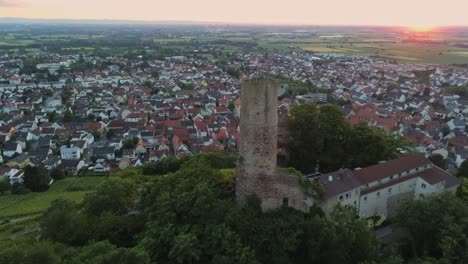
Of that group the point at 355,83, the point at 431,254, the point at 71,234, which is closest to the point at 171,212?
the point at 71,234

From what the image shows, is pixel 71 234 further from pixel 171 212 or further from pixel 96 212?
pixel 171 212

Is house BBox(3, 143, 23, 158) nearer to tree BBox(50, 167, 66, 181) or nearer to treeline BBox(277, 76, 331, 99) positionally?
tree BBox(50, 167, 66, 181)

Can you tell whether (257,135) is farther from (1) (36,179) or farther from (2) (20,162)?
(2) (20,162)

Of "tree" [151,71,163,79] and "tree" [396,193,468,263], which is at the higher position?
"tree" [396,193,468,263]

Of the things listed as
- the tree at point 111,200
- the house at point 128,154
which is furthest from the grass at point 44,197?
the tree at point 111,200

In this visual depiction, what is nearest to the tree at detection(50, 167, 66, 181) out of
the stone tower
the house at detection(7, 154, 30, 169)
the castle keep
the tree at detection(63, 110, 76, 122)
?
the house at detection(7, 154, 30, 169)

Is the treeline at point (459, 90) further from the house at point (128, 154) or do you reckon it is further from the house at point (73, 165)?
the house at point (73, 165)
